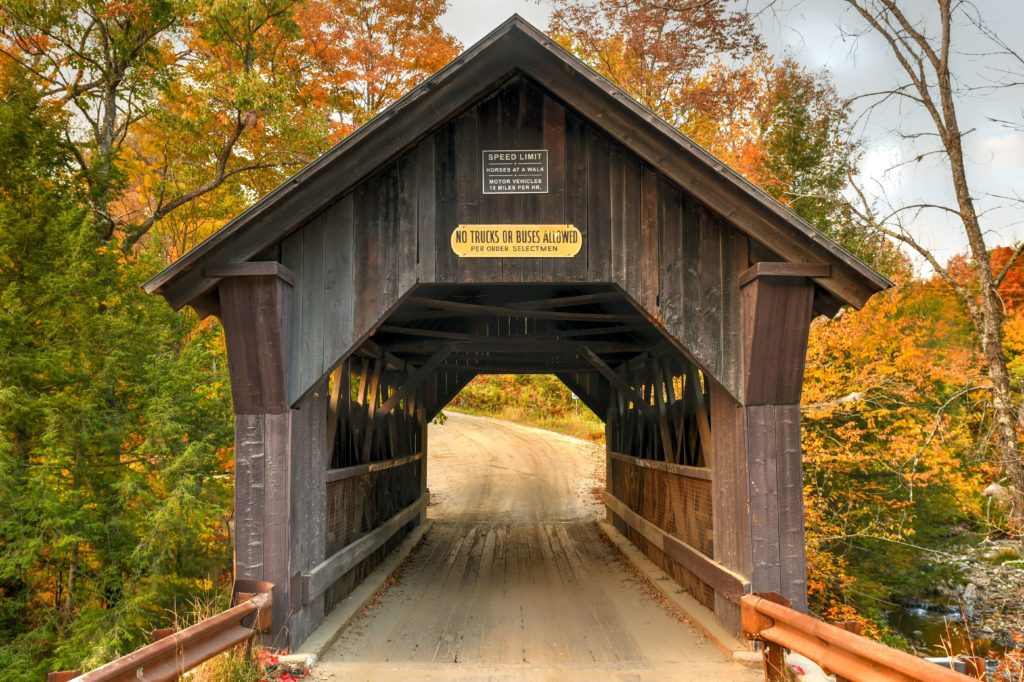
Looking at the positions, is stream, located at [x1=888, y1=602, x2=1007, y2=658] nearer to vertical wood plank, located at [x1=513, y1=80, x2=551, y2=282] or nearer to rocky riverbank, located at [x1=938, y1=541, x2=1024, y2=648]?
rocky riverbank, located at [x1=938, y1=541, x2=1024, y2=648]

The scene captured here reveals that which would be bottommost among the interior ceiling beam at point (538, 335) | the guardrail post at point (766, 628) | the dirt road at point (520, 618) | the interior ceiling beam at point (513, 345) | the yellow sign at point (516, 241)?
the dirt road at point (520, 618)

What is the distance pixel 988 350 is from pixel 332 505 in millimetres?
Result: 8726

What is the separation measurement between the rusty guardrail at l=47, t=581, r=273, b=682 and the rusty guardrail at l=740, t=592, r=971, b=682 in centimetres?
335

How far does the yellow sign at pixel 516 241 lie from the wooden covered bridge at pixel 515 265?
0.05 feet

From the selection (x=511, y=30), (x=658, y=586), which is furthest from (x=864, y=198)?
(x=511, y=30)

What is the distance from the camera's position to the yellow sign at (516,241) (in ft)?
19.0

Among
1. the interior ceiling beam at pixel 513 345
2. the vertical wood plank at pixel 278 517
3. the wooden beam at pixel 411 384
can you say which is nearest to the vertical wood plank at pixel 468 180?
the vertical wood plank at pixel 278 517

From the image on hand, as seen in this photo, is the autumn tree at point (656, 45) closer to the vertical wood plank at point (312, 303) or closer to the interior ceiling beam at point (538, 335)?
the interior ceiling beam at point (538, 335)

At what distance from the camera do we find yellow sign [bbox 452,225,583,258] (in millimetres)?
5789

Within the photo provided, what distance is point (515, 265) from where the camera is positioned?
19.1 ft

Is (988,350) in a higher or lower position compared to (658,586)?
higher

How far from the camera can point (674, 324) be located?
227 inches

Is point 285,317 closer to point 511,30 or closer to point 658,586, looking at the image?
point 511,30

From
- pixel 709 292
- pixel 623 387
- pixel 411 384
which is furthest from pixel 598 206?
pixel 411 384
